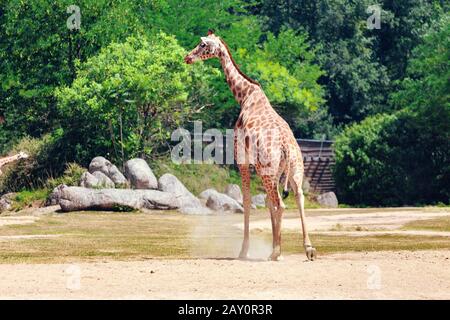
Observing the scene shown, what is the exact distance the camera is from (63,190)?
4581 centimetres

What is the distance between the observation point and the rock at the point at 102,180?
48.1 m

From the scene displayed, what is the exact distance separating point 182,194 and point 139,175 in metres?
1.97

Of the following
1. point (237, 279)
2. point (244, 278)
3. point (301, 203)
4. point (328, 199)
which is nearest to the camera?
point (237, 279)

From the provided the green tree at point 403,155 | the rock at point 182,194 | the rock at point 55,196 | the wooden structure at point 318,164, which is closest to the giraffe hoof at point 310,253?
the rock at point 182,194

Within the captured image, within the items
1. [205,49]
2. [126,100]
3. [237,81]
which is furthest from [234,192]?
[237,81]

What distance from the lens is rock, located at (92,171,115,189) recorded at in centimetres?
4806

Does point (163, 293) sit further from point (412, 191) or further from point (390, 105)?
point (390, 105)

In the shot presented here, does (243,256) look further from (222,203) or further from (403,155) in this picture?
(403,155)

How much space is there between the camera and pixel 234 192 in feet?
179

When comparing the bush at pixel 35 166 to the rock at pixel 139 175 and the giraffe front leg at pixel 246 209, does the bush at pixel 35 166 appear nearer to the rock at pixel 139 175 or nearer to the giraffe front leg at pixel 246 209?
the rock at pixel 139 175

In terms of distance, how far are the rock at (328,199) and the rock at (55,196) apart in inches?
605

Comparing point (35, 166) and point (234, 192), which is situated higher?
point (35, 166)

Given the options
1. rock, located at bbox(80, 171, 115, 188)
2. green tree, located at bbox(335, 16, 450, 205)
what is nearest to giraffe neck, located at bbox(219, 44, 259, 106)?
rock, located at bbox(80, 171, 115, 188)

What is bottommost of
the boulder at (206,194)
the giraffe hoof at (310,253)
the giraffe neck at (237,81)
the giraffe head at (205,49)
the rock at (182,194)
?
the boulder at (206,194)
